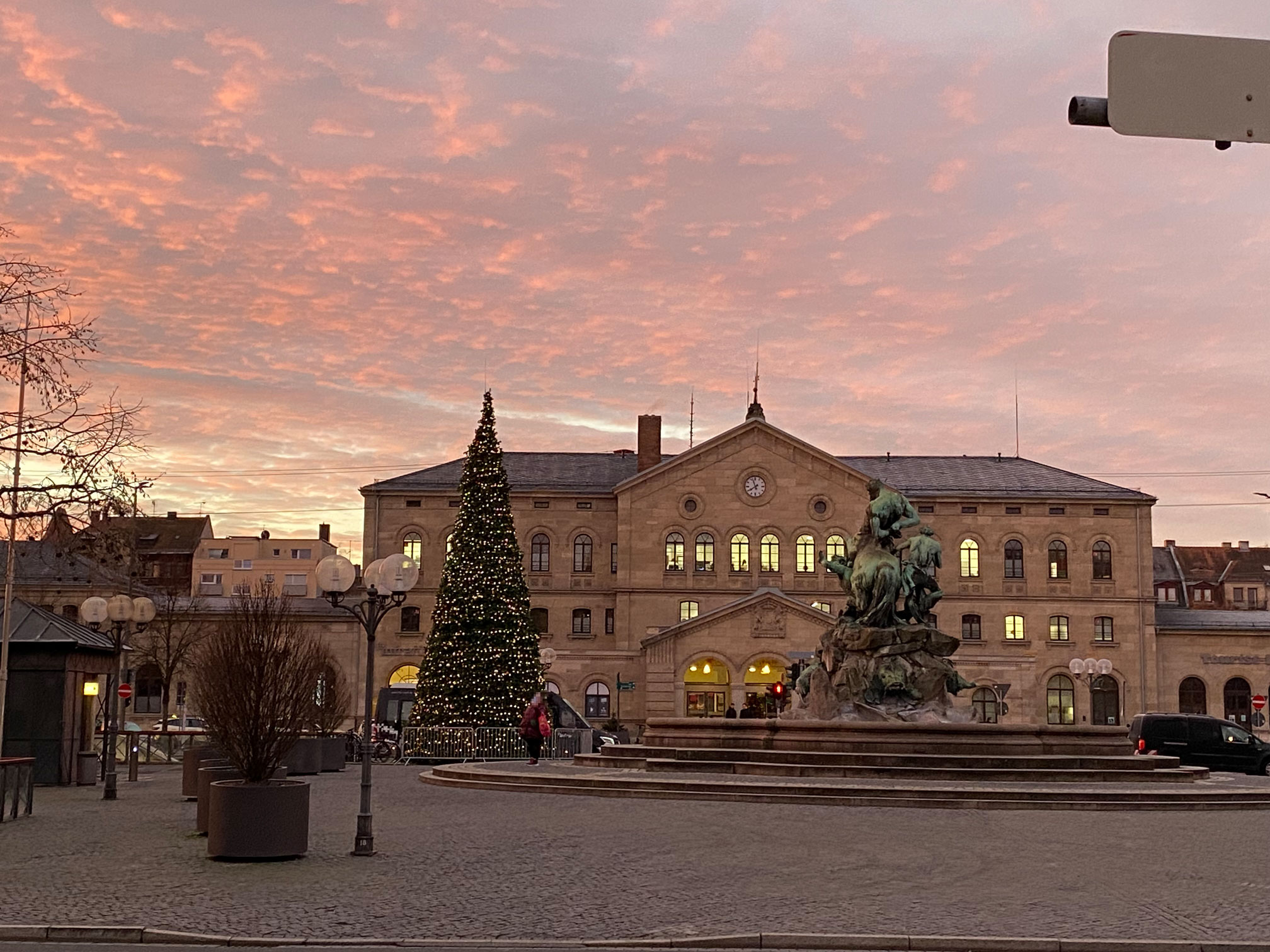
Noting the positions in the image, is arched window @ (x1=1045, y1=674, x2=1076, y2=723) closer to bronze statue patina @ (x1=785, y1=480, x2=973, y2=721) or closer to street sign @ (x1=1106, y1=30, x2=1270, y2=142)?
bronze statue patina @ (x1=785, y1=480, x2=973, y2=721)

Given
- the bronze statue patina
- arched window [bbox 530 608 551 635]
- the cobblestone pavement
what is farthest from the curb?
arched window [bbox 530 608 551 635]

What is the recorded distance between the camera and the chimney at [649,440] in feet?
261

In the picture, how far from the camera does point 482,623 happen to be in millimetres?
46562

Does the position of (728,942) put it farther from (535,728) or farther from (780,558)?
(780,558)

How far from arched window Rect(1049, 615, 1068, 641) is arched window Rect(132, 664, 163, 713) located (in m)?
45.7

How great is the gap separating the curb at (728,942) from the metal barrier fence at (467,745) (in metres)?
28.6

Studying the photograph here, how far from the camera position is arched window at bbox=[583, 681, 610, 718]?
239ft

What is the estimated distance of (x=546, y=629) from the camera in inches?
2982

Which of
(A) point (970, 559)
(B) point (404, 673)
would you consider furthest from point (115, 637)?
(A) point (970, 559)

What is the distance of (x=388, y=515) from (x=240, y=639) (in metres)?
61.5

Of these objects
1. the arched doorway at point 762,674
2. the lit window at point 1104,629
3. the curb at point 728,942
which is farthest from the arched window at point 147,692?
the curb at point 728,942

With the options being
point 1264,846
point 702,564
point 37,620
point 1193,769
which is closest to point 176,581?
point 702,564

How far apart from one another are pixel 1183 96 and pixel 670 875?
10.7 meters

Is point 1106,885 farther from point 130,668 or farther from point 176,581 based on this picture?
point 176,581
